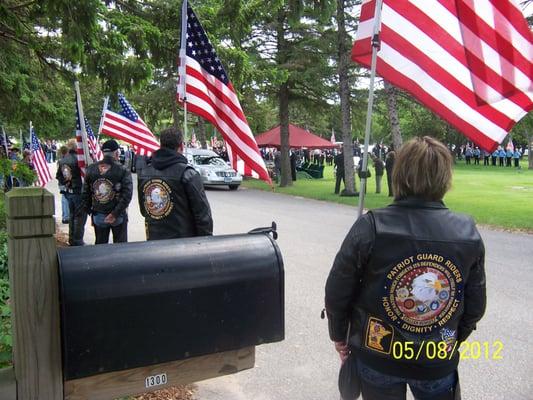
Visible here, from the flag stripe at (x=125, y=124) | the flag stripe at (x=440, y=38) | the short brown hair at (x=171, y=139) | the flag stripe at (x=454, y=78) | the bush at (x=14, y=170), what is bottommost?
the bush at (x=14, y=170)

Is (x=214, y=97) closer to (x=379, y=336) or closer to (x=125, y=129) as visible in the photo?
(x=379, y=336)

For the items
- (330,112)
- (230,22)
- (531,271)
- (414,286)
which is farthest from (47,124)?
(330,112)

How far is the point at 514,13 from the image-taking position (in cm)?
329

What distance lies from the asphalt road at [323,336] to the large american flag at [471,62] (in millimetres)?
2040

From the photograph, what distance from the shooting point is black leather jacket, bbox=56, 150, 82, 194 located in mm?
9336

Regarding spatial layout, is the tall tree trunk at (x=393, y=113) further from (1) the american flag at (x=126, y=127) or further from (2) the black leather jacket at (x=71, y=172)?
(2) the black leather jacket at (x=71, y=172)

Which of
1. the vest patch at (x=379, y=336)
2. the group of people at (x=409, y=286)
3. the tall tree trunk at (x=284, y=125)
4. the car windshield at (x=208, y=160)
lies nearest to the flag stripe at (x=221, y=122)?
the group of people at (x=409, y=286)

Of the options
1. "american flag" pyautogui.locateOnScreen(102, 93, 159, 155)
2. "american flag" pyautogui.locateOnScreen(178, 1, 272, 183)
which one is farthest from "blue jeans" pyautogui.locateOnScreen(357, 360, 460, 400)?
"american flag" pyautogui.locateOnScreen(102, 93, 159, 155)

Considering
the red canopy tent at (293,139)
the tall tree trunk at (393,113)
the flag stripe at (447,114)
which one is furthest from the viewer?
the red canopy tent at (293,139)

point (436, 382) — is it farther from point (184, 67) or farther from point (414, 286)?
point (184, 67)

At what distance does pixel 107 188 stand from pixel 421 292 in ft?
17.2

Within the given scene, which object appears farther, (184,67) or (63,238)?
(63,238)

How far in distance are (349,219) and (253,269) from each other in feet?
35.7

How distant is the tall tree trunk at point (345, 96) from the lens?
60.6 feet
